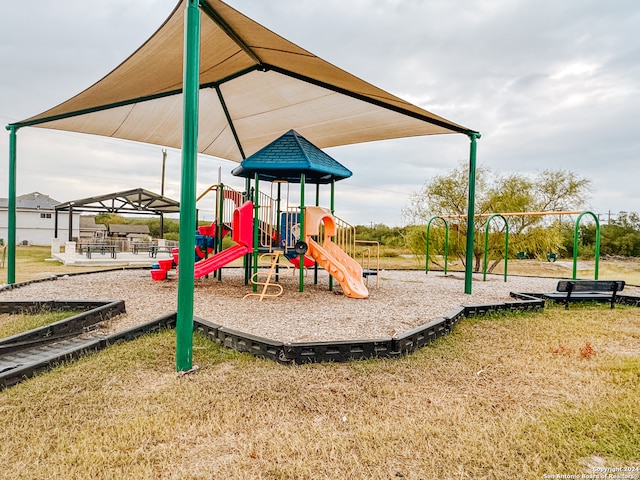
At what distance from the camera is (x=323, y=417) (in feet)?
7.83

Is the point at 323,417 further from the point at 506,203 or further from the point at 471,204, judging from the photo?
the point at 506,203

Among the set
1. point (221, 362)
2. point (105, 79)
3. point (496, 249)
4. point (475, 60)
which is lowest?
point (221, 362)

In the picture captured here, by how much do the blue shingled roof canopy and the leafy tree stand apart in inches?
308

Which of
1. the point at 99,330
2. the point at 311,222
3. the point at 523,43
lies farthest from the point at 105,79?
the point at 523,43

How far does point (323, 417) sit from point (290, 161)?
209 inches

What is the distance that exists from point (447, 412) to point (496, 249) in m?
12.8

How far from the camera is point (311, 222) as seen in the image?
7203 mm

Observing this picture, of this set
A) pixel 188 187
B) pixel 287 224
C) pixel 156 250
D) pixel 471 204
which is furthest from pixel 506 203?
pixel 156 250

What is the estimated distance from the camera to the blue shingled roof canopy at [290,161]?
691 centimetres

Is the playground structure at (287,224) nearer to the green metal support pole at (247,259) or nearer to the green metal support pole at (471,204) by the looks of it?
the green metal support pole at (247,259)

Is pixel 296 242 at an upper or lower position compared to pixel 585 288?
upper

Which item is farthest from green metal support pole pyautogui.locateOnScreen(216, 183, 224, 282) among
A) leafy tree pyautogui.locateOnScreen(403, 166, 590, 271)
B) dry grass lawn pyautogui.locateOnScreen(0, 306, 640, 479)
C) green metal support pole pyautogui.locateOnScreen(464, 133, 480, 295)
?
leafy tree pyautogui.locateOnScreen(403, 166, 590, 271)

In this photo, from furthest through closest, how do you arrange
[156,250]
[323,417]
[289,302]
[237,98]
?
1. [156,250]
2. [237,98]
3. [289,302]
4. [323,417]

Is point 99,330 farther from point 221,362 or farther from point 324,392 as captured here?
point 324,392
